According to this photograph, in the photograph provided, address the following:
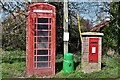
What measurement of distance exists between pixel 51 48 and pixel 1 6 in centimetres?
382

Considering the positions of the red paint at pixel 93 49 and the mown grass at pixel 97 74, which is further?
the red paint at pixel 93 49

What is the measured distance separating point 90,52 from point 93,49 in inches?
5.7

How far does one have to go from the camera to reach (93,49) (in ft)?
29.6

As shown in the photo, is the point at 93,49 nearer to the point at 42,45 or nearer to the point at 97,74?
the point at 97,74

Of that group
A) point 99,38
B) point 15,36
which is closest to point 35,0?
point 15,36

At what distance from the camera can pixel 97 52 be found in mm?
9062

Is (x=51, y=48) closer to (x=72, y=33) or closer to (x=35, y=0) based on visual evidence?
(x=35, y=0)

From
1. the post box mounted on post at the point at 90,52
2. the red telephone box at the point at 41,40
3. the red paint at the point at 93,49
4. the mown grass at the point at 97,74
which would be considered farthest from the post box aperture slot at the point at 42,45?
the red paint at the point at 93,49

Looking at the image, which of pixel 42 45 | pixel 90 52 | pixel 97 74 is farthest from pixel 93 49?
pixel 42 45

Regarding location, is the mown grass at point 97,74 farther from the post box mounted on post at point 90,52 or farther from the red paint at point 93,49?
the red paint at point 93,49

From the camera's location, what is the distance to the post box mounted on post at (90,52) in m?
8.96

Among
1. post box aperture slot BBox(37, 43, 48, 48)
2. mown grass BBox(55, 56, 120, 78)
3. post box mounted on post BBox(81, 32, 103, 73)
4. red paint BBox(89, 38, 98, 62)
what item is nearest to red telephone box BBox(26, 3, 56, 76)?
post box aperture slot BBox(37, 43, 48, 48)

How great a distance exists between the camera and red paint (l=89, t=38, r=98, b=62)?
8992 millimetres

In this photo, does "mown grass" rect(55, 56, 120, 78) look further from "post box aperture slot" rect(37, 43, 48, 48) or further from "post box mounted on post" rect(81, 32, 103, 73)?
"post box aperture slot" rect(37, 43, 48, 48)
